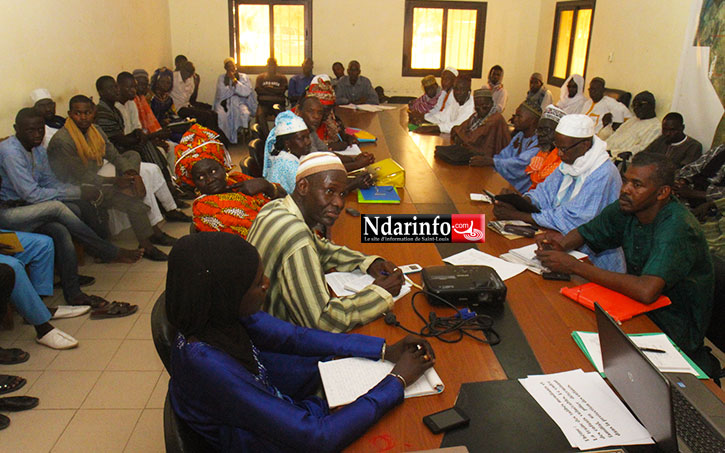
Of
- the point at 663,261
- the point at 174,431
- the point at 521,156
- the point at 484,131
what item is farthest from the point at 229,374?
the point at 484,131

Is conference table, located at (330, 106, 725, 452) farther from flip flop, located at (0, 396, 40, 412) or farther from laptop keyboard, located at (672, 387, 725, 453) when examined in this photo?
flip flop, located at (0, 396, 40, 412)

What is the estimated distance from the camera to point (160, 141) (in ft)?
17.3

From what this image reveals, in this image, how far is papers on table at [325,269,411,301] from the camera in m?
1.97

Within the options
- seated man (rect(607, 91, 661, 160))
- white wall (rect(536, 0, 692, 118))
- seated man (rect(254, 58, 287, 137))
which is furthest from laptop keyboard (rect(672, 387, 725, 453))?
seated man (rect(254, 58, 287, 137))

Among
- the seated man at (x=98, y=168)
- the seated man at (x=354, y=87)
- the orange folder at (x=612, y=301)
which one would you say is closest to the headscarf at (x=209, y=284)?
the orange folder at (x=612, y=301)

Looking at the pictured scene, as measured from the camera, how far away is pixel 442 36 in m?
9.41

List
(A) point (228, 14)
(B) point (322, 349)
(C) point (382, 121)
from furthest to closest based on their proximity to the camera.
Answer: (A) point (228, 14) → (C) point (382, 121) → (B) point (322, 349)

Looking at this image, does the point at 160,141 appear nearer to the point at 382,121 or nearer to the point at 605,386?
the point at 382,121

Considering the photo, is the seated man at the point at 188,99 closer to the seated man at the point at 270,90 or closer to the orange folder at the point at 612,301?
the seated man at the point at 270,90

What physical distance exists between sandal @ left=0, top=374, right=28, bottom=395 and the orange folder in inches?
100

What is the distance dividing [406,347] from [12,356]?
2421mm

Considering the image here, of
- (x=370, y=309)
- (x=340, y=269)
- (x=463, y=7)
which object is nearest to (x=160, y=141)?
(x=340, y=269)

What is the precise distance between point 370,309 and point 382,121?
4.35 meters

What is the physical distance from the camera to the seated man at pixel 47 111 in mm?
4008
